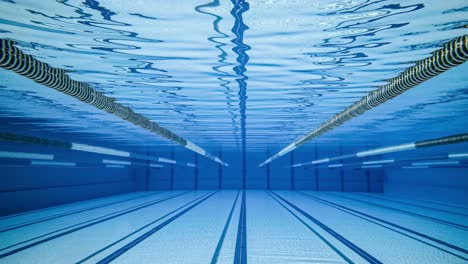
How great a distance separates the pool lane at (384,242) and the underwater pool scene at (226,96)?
1.9 inches

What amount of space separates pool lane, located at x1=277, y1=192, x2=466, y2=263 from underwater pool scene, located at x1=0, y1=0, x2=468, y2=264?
0.05m

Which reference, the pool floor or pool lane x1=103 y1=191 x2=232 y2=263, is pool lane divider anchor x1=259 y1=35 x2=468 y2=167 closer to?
the pool floor

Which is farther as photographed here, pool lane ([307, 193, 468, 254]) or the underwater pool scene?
pool lane ([307, 193, 468, 254])

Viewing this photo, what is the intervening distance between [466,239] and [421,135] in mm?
5326

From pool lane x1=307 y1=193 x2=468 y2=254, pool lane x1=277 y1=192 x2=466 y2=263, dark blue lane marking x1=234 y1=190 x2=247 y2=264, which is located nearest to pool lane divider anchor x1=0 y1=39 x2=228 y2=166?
dark blue lane marking x1=234 y1=190 x2=247 y2=264

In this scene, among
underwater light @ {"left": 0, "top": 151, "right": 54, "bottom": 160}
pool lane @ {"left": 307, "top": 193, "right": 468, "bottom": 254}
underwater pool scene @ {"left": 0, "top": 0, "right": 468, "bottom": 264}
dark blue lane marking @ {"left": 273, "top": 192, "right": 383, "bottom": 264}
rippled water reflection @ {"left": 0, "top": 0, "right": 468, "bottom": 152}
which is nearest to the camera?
rippled water reflection @ {"left": 0, "top": 0, "right": 468, "bottom": 152}

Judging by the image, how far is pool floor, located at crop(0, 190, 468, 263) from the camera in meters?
5.09

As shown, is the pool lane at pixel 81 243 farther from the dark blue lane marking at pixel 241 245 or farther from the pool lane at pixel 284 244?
the pool lane at pixel 284 244

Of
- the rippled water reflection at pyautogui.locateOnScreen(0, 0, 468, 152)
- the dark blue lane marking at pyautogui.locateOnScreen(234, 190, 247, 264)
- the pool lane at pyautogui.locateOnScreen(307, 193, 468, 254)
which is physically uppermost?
the rippled water reflection at pyautogui.locateOnScreen(0, 0, 468, 152)

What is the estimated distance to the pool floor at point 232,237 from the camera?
5094 mm

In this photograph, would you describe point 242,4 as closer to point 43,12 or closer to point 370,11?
point 370,11

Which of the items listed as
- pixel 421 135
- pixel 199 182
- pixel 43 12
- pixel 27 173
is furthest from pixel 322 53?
pixel 199 182

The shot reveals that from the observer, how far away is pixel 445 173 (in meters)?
17.4

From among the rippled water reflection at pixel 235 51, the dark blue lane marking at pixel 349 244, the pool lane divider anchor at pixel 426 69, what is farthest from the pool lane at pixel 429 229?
the pool lane divider anchor at pixel 426 69
